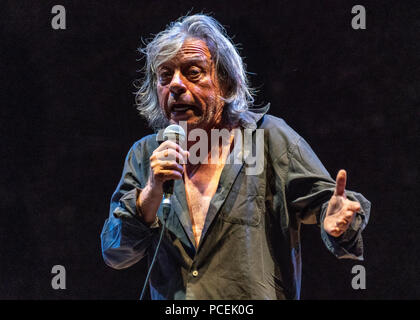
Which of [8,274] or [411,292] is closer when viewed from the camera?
[411,292]

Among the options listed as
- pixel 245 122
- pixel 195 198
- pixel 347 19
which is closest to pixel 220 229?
pixel 195 198

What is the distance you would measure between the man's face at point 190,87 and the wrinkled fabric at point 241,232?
22cm

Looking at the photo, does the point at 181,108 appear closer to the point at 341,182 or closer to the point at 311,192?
the point at 311,192

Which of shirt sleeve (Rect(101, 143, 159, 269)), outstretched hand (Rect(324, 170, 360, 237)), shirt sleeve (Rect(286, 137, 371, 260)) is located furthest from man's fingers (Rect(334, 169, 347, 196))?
shirt sleeve (Rect(101, 143, 159, 269))

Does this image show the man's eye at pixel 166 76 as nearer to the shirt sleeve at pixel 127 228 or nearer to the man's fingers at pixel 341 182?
the shirt sleeve at pixel 127 228

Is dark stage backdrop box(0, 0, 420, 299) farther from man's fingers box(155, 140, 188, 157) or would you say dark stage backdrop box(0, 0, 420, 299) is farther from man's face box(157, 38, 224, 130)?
man's fingers box(155, 140, 188, 157)

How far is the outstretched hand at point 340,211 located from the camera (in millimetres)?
1407

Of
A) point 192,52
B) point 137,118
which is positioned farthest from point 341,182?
point 137,118

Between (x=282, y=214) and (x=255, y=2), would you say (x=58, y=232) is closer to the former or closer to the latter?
(x=282, y=214)

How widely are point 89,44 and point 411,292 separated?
1.76 meters

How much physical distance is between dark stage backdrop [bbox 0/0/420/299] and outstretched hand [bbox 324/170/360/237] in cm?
74

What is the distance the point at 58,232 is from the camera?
2334mm

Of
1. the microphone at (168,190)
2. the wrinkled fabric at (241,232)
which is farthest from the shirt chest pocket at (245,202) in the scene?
the microphone at (168,190)

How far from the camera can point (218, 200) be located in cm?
170
